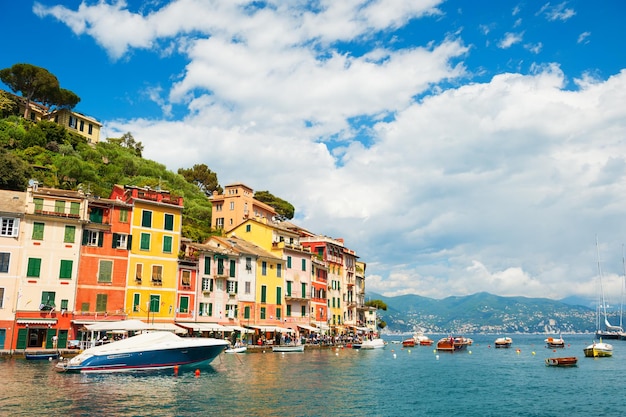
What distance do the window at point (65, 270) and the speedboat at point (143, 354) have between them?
469 inches

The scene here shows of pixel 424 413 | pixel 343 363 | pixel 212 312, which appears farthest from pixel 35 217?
pixel 424 413

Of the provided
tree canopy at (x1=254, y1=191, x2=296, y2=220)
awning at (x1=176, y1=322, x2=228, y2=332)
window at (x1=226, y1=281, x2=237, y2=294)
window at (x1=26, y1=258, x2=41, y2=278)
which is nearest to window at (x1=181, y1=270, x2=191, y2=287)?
awning at (x1=176, y1=322, x2=228, y2=332)

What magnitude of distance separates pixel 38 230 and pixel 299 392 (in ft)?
99.4

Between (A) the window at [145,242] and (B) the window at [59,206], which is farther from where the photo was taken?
(A) the window at [145,242]

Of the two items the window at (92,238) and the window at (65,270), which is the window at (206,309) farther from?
the window at (65,270)

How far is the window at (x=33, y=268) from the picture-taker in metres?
47.8

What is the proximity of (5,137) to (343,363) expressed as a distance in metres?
62.5

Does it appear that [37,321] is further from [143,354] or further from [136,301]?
[143,354]

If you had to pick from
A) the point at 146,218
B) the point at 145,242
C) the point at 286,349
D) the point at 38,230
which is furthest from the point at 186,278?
the point at 38,230

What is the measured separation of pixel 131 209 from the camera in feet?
179

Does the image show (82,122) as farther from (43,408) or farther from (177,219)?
(43,408)

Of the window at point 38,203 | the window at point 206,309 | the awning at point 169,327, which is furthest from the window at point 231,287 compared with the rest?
the window at point 38,203

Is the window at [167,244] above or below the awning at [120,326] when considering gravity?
above

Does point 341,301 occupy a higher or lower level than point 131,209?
lower
